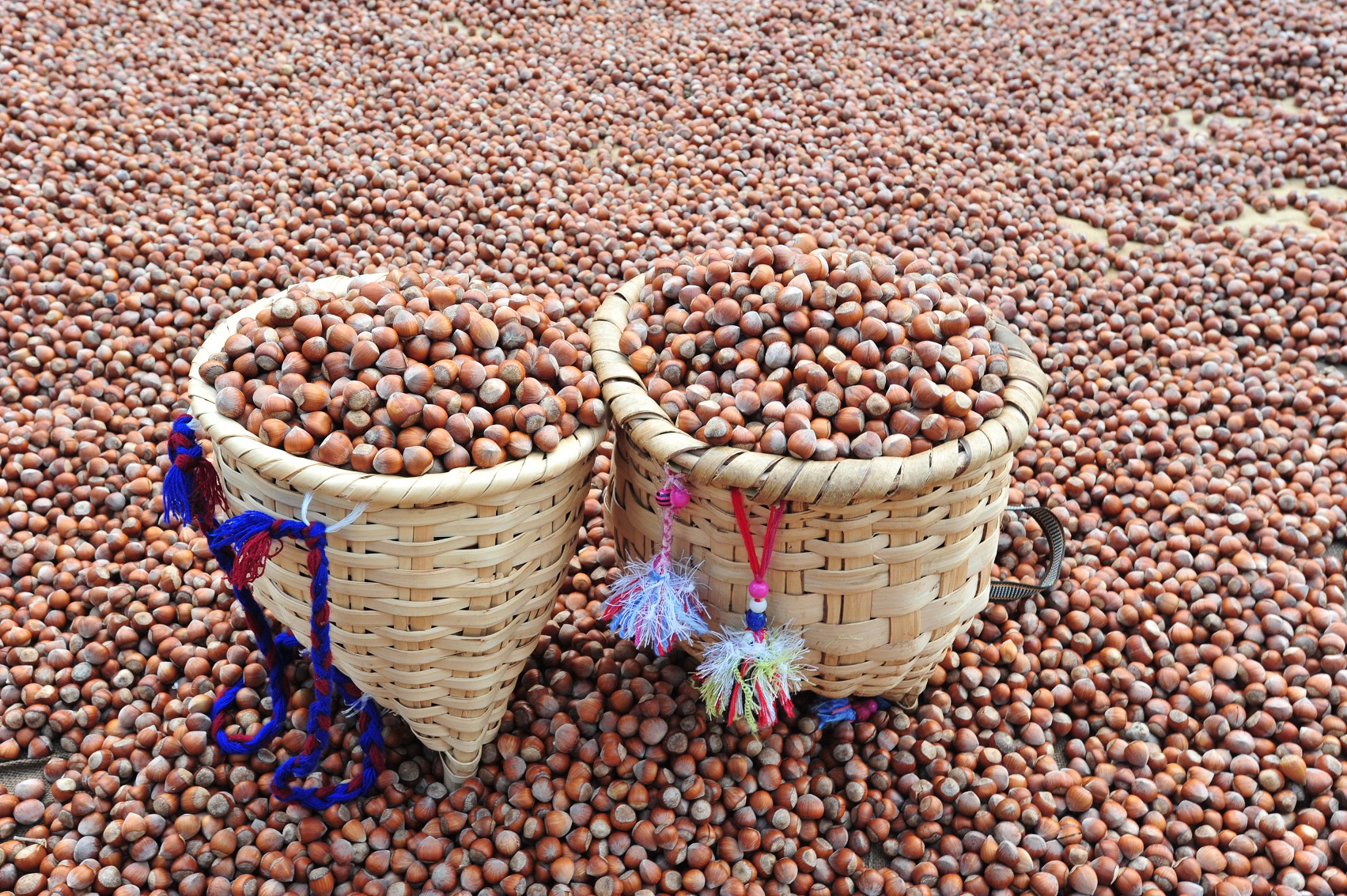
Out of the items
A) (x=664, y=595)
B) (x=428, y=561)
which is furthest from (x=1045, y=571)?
(x=428, y=561)

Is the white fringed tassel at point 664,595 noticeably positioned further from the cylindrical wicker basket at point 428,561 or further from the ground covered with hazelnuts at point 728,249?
the ground covered with hazelnuts at point 728,249

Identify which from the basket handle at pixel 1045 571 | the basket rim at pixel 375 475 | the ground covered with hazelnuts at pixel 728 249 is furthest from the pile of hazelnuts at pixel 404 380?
the basket handle at pixel 1045 571

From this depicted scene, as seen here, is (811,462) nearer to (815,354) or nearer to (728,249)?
(815,354)

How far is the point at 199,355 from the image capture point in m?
1.61

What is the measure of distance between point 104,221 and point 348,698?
6.99ft

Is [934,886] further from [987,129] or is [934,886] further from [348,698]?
[987,129]

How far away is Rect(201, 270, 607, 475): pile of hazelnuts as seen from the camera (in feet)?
4.72

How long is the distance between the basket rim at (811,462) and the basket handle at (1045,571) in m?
0.67

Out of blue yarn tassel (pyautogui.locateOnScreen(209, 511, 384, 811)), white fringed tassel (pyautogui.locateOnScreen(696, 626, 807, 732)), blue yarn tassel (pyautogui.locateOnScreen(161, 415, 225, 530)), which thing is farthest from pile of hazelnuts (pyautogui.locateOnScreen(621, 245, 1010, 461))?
blue yarn tassel (pyautogui.locateOnScreen(161, 415, 225, 530))

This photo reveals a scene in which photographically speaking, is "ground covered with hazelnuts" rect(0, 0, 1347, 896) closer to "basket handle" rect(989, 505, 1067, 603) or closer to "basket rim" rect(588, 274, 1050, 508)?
"basket handle" rect(989, 505, 1067, 603)

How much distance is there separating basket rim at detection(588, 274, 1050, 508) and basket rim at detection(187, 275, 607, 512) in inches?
5.4

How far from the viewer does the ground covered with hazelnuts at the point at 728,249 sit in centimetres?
176

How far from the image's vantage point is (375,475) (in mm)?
1387

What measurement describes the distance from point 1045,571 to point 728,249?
1.16 metres
